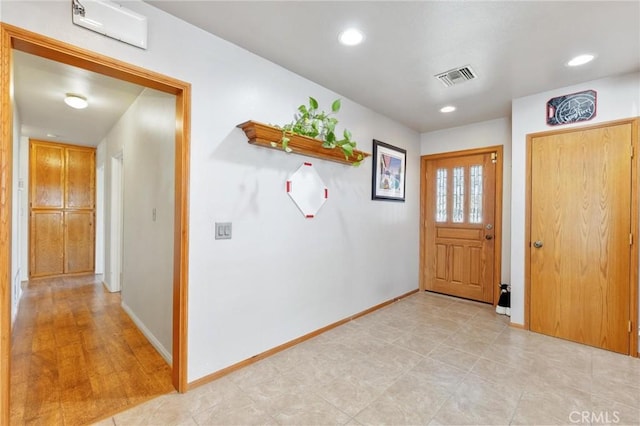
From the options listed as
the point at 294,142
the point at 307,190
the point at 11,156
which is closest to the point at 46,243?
the point at 11,156

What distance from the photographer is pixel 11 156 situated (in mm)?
1422

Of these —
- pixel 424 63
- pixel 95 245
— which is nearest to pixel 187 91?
pixel 424 63

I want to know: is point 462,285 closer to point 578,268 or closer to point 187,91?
point 578,268

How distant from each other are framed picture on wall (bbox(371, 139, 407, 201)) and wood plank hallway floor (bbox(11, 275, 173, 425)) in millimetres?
2805

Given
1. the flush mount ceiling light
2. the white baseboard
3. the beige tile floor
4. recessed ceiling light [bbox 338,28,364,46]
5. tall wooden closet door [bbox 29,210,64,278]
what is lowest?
the beige tile floor

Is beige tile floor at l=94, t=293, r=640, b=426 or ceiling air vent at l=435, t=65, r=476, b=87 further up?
ceiling air vent at l=435, t=65, r=476, b=87

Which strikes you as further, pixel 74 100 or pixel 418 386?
pixel 74 100

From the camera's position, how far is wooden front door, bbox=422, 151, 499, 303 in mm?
3932

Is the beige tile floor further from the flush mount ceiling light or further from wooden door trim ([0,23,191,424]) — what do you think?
the flush mount ceiling light

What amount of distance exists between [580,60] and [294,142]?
2.39 metres

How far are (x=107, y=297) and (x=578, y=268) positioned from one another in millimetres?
5631

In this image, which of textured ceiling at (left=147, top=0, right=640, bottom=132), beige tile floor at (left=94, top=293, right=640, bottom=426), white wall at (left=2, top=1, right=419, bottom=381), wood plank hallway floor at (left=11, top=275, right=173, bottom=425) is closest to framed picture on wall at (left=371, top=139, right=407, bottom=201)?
white wall at (left=2, top=1, right=419, bottom=381)

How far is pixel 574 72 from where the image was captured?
255 cm

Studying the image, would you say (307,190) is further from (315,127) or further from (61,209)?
(61,209)
